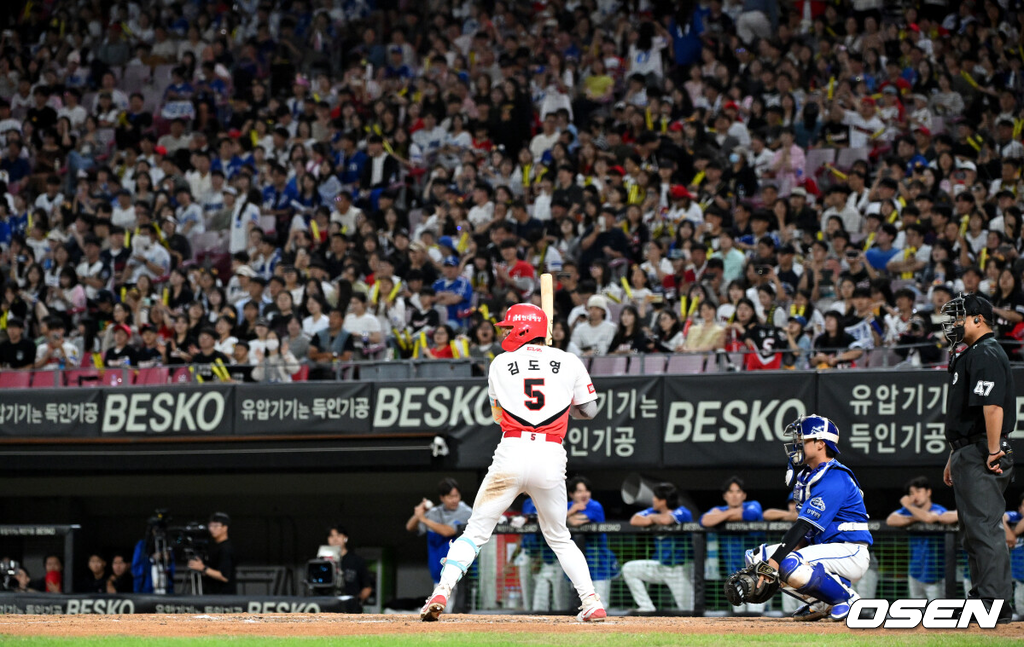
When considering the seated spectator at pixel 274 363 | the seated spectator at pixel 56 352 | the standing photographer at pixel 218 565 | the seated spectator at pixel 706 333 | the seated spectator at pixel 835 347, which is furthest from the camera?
the seated spectator at pixel 56 352

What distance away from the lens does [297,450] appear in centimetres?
1496

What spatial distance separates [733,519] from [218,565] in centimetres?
532

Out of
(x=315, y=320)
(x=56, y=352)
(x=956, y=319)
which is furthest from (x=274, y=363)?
(x=956, y=319)

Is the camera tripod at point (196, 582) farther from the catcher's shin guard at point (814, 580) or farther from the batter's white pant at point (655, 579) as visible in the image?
the catcher's shin guard at point (814, 580)

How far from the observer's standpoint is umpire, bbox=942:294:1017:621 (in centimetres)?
780

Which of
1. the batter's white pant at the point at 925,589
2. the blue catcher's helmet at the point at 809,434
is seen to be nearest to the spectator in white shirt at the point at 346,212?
the batter's white pant at the point at 925,589

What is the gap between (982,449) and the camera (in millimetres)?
7984

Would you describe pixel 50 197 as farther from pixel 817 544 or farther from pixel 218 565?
pixel 817 544

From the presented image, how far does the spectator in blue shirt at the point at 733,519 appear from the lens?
12.2m

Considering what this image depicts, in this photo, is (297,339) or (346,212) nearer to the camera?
(297,339)

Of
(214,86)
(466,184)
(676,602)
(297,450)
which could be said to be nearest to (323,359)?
(297,450)

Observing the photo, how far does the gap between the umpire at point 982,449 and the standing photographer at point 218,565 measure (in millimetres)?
8025

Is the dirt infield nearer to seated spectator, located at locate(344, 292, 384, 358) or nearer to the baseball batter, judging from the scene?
the baseball batter

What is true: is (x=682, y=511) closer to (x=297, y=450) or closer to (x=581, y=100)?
(x=297, y=450)
